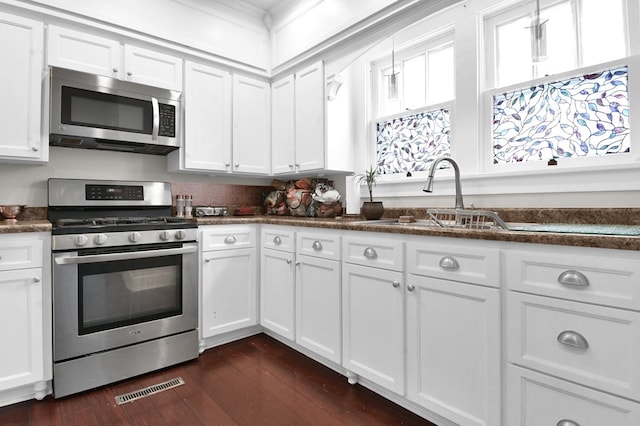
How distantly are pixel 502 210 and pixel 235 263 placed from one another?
Answer: 1877mm

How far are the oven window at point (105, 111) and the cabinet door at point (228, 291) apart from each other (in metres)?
1.07

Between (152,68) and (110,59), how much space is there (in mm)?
275

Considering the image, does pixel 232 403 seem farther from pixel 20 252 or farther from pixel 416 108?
pixel 416 108

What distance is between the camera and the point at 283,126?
321 centimetres

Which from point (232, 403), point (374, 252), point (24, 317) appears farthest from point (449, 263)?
point (24, 317)

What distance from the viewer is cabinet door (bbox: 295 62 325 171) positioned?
2.85 metres

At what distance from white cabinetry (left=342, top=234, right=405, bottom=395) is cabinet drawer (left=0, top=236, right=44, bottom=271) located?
5.56 ft

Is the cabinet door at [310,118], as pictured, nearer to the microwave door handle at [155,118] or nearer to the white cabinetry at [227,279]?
the white cabinetry at [227,279]

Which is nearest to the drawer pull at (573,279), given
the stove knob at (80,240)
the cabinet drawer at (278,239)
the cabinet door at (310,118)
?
the cabinet drawer at (278,239)

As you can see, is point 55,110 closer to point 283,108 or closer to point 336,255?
point 283,108

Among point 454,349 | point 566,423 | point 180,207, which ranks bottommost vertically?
point 566,423

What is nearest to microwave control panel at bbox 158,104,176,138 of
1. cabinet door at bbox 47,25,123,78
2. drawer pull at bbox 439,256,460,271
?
cabinet door at bbox 47,25,123,78

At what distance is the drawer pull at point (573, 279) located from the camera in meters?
1.21

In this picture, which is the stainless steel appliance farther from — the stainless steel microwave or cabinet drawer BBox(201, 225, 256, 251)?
the stainless steel microwave
